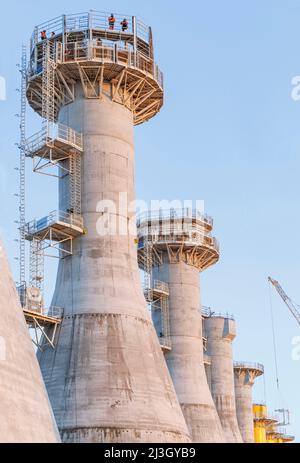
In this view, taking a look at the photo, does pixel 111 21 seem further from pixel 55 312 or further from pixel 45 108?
pixel 55 312

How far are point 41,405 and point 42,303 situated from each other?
42.2 ft

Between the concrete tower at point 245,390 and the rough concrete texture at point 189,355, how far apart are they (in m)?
25.2

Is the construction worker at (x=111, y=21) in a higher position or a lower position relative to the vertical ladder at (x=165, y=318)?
higher

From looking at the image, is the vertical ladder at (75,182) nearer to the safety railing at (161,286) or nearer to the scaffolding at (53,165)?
the scaffolding at (53,165)

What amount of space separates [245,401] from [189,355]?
28520 mm

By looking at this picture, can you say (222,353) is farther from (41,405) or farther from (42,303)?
(41,405)

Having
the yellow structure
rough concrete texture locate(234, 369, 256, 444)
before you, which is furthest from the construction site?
the yellow structure

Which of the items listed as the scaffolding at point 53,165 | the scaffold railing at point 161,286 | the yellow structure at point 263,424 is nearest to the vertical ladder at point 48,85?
the scaffolding at point 53,165

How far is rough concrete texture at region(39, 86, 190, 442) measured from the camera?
121ft

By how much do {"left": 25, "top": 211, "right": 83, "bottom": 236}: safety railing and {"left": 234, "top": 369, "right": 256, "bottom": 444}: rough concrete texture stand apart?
44677 mm

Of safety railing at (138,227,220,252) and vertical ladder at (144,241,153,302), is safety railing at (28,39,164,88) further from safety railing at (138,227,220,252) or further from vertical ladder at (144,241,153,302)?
safety railing at (138,227,220,252)

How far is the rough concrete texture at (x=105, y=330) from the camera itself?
121ft

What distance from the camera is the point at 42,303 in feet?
127

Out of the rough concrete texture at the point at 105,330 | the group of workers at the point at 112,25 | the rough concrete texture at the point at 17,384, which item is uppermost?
the group of workers at the point at 112,25
